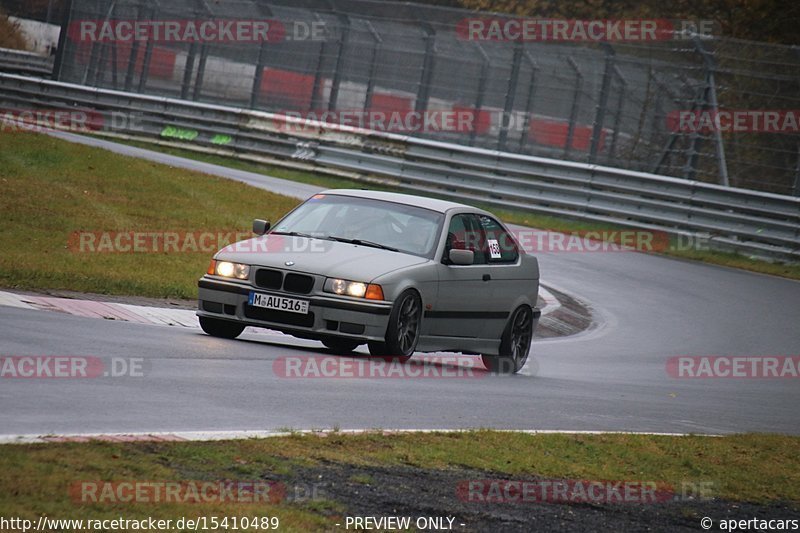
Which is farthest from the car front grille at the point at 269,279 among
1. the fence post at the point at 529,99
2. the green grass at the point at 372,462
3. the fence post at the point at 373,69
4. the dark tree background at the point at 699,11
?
the dark tree background at the point at 699,11

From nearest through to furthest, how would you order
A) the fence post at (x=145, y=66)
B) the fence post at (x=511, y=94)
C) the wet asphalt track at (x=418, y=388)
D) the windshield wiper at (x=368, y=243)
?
the wet asphalt track at (x=418, y=388), the windshield wiper at (x=368, y=243), the fence post at (x=511, y=94), the fence post at (x=145, y=66)

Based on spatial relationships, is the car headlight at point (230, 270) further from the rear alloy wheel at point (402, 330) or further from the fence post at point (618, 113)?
the fence post at point (618, 113)

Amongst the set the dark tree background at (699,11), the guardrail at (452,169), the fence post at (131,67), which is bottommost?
the guardrail at (452,169)

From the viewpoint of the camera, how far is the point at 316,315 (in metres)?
11.3

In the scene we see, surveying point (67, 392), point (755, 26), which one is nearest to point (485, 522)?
point (67, 392)

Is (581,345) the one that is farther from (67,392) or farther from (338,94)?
(338,94)

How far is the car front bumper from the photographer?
36.8 ft

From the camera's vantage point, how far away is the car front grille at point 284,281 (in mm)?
11352

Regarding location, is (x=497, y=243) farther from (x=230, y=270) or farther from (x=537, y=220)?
(x=537, y=220)

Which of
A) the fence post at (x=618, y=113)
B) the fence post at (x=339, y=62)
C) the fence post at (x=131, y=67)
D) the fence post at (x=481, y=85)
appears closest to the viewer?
the fence post at (x=618, y=113)

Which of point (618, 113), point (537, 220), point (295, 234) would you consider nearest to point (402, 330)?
point (295, 234)

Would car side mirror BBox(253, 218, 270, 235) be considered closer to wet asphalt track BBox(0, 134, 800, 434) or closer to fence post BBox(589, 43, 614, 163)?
wet asphalt track BBox(0, 134, 800, 434)

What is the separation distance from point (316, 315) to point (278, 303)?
0.34 meters

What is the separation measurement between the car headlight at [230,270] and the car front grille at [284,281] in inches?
5.0
